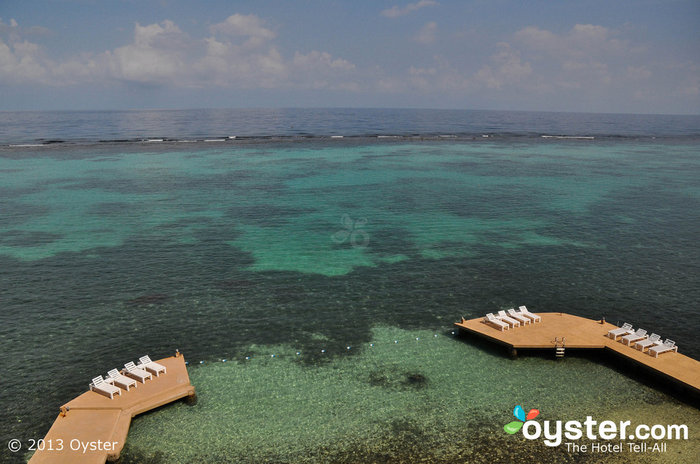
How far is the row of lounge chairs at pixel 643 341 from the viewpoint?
3041 cm

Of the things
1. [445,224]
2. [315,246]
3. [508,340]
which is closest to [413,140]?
[445,224]

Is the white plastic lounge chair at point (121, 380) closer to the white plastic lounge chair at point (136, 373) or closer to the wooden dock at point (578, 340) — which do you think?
the white plastic lounge chair at point (136, 373)

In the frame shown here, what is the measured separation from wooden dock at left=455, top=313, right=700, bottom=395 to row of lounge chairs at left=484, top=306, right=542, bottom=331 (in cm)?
32

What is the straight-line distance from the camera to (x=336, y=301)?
40969 millimetres

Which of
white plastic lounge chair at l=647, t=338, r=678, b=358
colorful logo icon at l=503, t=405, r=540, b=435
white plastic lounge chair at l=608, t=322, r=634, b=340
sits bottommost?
colorful logo icon at l=503, t=405, r=540, b=435

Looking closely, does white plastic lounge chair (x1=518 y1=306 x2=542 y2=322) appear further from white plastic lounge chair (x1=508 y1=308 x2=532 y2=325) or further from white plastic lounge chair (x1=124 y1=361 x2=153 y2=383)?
white plastic lounge chair (x1=124 y1=361 x2=153 y2=383)

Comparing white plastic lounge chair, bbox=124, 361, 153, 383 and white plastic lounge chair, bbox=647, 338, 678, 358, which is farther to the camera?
white plastic lounge chair, bbox=647, 338, 678, 358

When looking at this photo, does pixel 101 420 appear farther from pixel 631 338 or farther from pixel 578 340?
pixel 631 338

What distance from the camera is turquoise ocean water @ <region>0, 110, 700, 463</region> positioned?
25703 mm

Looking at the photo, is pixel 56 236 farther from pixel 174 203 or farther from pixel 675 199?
pixel 675 199

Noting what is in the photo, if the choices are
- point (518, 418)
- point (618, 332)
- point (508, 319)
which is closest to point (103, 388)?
point (518, 418)

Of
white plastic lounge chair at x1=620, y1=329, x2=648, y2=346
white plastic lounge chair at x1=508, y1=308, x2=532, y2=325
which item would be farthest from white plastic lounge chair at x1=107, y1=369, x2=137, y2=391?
white plastic lounge chair at x1=620, y1=329, x2=648, y2=346

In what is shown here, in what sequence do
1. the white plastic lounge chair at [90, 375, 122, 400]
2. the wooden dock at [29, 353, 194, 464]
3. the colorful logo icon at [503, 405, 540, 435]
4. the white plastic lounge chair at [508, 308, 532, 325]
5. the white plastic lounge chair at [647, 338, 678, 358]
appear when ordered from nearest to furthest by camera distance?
the wooden dock at [29, 353, 194, 464] < the colorful logo icon at [503, 405, 540, 435] < the white plastic lounge chair at [90, 375, 122, 400] < the white plastic lounge chair at [647, 338, 678, 358] < the white plastic lounge chair at [508, 308, 532, 325]

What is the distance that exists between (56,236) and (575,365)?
6157 cm
